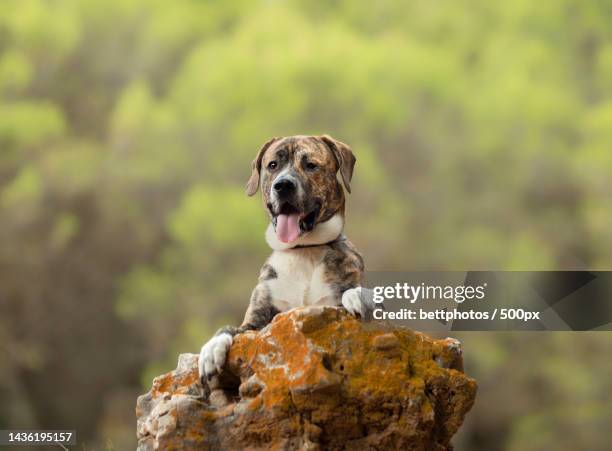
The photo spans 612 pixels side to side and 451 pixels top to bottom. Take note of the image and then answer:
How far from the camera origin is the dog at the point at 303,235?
3.41m

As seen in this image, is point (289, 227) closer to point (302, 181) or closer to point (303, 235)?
point (303, 235)

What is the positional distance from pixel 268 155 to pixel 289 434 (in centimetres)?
114

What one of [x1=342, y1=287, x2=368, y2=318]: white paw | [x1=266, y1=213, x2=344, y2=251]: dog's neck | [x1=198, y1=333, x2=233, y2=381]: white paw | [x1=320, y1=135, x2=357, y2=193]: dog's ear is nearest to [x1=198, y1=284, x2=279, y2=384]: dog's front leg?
[x1=198, y1=333, x2=233, y2=381]: white paw

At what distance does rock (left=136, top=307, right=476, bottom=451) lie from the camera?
3.06 metres

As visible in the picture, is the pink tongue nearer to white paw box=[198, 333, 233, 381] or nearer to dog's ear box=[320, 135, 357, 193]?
dog's ear box=[320, 135, 357, 193]

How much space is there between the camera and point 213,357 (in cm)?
321

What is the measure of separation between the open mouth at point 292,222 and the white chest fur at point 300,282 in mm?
100

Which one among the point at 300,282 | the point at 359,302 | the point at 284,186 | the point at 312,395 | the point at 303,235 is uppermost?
the point at 284,186

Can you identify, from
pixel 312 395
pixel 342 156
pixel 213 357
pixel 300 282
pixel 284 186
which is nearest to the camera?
pixel 312 395

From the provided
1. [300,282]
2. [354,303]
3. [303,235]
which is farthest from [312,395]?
[303,235]

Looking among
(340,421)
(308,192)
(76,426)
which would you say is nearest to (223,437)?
(340,421)

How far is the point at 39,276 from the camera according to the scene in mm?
9328

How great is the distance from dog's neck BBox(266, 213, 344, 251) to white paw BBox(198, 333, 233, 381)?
18.8 inches

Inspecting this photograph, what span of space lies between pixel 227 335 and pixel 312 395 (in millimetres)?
433
